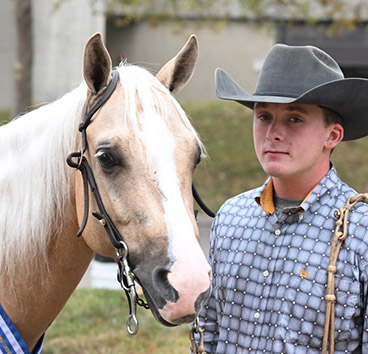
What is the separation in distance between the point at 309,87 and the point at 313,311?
86 centimetres

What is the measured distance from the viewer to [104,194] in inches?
92.6

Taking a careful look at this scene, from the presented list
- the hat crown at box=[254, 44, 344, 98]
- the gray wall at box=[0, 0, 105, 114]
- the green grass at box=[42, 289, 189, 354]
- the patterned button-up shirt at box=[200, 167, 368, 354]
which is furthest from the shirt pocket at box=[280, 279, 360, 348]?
the gray wall at box=[0, 0, 105, 114]

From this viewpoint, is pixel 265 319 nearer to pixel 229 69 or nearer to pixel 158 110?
pixel 158 110

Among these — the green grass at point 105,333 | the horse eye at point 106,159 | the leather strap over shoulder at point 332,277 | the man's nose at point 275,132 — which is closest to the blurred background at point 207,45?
the green grass at point 105,333

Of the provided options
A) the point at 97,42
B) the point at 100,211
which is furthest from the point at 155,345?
the point at 97,42

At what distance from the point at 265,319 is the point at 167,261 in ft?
1.69

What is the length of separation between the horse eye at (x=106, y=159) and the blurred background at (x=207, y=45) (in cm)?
492

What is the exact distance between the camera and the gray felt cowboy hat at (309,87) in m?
2.24

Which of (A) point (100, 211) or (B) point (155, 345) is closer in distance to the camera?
(A) point (100, 211)

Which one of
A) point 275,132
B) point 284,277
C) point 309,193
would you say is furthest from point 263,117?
point 284,277

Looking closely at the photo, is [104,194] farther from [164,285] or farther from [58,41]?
[58,41]

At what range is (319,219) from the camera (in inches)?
91.2

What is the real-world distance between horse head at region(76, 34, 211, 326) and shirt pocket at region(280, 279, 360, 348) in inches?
15.3

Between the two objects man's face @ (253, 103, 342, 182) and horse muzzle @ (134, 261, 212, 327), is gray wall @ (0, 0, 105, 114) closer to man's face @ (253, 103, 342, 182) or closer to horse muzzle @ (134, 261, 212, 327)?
man's face @ (253, 103, 342, 182)
